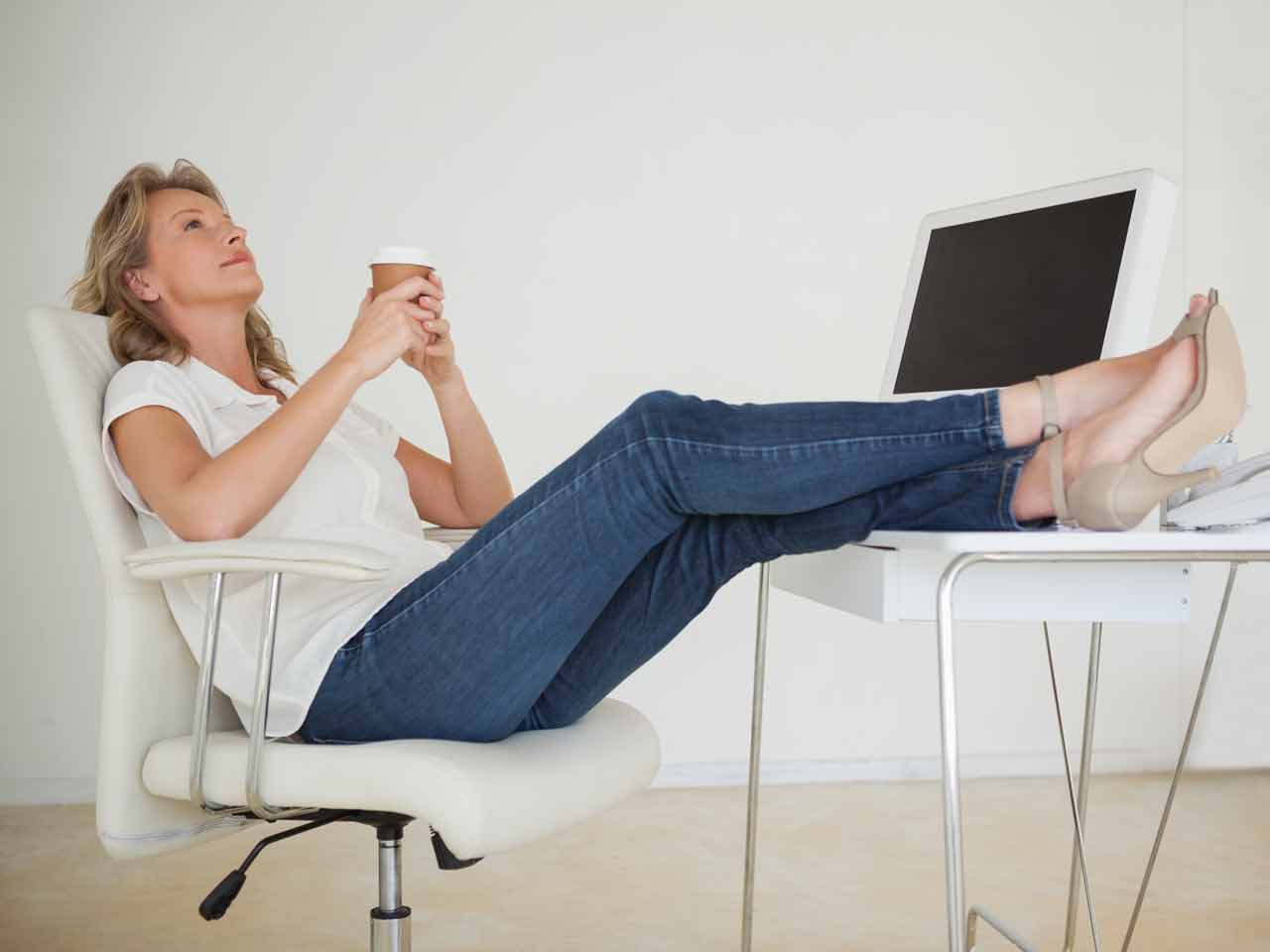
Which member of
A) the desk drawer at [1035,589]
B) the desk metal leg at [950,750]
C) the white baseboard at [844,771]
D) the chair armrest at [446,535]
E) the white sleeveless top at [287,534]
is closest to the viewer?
the desk metal leg at [950,750]

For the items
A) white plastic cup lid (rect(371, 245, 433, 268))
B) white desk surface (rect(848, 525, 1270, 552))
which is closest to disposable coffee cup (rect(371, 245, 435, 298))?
white plastic cup lid (rect(371, 245, 433, 268))

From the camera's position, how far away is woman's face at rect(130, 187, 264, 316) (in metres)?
1.79

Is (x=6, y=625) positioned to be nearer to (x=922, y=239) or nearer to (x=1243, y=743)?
(x=922, y=239)

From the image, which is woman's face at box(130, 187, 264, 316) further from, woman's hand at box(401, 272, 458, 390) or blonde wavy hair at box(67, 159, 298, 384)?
woman's hand at box(401, 272, 458, 390)

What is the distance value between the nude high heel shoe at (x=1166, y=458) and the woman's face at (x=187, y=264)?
1.12 meters

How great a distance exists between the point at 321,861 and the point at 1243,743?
8.64ft

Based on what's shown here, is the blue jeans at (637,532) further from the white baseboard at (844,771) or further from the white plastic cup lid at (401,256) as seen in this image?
the white baseboard at (844,771)

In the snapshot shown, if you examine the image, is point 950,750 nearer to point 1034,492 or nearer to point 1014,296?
point 1034,492

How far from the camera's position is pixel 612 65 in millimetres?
3627

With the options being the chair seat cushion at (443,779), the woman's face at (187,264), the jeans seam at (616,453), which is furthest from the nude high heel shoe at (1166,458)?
the woman's face at (187,264)

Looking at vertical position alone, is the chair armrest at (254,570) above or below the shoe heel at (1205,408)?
below

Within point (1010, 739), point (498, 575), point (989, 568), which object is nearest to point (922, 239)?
point (989, 568)

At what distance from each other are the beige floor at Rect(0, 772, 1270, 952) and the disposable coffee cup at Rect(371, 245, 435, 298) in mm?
1297

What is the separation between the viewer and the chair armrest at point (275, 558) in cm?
128
